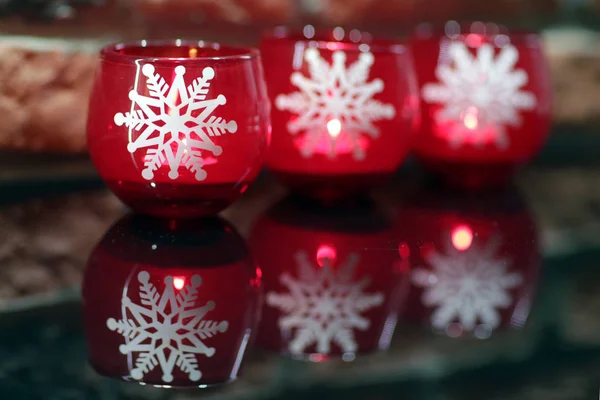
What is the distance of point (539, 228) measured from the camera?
883 mm

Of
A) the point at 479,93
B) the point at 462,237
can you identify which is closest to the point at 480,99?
the point at 479,93

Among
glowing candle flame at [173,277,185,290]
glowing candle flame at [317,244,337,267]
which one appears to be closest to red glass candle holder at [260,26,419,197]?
glowing candle flame at [317,244,337,267]

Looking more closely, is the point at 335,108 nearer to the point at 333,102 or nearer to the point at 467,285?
the point at 333,102

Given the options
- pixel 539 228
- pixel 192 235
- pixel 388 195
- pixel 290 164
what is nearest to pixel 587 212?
pixel 539 228

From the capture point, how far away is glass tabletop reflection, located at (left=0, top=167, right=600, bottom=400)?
0.52m

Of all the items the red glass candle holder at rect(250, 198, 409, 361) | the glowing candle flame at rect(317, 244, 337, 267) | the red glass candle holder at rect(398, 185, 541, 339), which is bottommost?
the red glass candle holder at rect(398, 185, 541, 339)

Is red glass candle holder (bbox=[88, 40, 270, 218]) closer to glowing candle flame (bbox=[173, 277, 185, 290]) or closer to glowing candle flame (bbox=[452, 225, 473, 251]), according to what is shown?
glowing candle flame (bbox=[173, 277, 185, 290])

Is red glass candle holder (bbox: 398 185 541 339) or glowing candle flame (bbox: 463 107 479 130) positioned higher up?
glowing candle flame (bbox: 463 107 479 130)

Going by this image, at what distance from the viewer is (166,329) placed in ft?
1.88

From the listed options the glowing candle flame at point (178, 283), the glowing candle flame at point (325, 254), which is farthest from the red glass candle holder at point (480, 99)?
the glowing candle flame at point (178, 283)

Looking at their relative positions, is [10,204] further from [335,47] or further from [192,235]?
[335,47]

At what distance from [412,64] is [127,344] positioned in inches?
19.8

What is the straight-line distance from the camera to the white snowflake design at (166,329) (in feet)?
1.75

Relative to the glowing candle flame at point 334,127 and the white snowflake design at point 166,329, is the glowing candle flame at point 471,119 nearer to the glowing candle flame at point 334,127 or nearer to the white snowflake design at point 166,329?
the glowing candle flame at point 334,127
